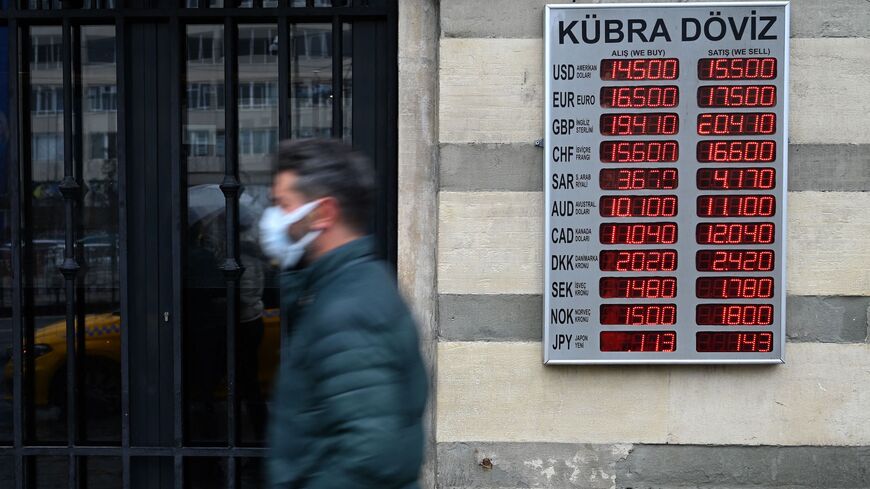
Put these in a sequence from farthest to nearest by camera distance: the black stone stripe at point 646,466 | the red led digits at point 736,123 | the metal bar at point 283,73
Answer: the metal bar at point 283,73, the black stone stripe at point 646,466, the red led digits at point 736,123

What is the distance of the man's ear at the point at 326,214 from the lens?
2676mm

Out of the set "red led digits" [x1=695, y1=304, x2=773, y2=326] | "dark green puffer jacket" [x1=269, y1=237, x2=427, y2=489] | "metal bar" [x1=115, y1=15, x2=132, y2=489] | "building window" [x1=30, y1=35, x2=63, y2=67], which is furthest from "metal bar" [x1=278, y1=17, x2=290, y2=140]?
"dark green puffer jacket" [x1=269, y1=237, x2=427, y2=489]

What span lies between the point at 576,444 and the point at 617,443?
215 mm

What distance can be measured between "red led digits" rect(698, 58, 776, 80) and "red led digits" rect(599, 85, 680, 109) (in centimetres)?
17

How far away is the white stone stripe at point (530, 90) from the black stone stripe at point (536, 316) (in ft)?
2.68

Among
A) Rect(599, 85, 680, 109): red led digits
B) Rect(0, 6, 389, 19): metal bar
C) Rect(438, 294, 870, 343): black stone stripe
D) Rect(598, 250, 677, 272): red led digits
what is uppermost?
Rect(0, 6, 389, 19): metal bar

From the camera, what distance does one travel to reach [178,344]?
18.1ft

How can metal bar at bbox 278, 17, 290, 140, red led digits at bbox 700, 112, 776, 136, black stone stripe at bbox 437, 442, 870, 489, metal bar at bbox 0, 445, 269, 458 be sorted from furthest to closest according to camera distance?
metal bar at bbox 0, 445, 269, 458 → metal bar at bbox 278, 17, 290, 140 → black stone stripe at bbox 437, 442, 870, 489 → red led digits at bbox 700, 112, 776, 136

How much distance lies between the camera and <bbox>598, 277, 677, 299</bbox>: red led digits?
16.6 feet

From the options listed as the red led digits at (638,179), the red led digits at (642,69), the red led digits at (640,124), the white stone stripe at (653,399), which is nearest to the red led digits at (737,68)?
the red led digits at (642,69)

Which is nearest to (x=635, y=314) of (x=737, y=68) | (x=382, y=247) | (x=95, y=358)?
(x=737, y=68)

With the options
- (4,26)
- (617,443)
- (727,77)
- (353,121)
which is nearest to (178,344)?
(353,121)

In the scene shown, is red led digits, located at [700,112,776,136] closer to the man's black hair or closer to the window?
the man's black hair

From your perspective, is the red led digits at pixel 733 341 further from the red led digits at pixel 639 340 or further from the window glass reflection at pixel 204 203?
the window glass reflection at pixel 204 203
